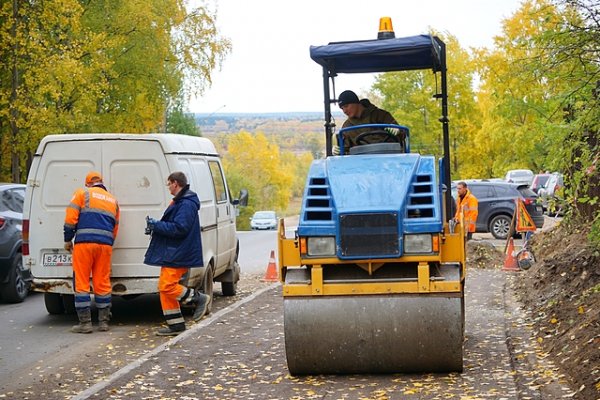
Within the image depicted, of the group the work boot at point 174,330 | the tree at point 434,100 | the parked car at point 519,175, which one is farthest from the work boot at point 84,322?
the parked car at point 519,175

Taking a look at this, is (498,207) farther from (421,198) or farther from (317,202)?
(317,202)

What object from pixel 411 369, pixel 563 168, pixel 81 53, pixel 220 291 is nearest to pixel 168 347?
pixel 411 369

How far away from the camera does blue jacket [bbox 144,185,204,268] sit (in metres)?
11.5

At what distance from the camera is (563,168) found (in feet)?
33.9

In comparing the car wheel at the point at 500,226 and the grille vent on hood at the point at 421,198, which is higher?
the grille vent on hood at the point at 421,198

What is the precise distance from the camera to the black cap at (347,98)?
10.3 meters

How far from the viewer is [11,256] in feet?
48.8

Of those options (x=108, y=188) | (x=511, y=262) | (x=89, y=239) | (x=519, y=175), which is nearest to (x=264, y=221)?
(x=519, y=175)

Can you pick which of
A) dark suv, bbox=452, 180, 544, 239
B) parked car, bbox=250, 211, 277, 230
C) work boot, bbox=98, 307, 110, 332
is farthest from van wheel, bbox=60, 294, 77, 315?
parked car, bbox=250, 211, 277, 230

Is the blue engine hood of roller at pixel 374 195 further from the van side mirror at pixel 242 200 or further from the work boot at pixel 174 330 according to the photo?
the van side mirror at pixel 242 200

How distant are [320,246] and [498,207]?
70.4 ft

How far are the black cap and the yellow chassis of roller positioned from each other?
A: 80.4 inches

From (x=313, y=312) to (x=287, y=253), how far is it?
0.67 meters

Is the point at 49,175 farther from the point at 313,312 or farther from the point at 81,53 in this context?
the point at 81,53
